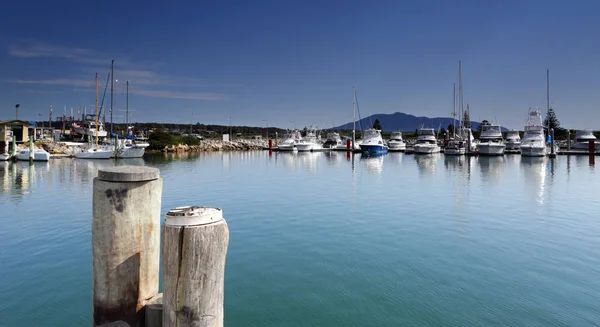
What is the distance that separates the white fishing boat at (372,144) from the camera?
85.2m

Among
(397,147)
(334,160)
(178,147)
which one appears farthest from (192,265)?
(397,147)

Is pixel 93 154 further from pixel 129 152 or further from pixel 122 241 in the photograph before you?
pixel 122 241

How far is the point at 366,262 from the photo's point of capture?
10.7 metres

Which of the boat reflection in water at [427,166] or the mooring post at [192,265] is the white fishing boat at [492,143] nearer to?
the boat reflection in water at [427,166]

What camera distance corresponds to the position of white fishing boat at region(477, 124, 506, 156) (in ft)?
240

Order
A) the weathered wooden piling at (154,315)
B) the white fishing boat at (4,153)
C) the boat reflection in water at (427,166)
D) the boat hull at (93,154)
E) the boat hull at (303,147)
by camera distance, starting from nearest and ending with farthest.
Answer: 1. the weathered wooden piling at (154,315)
2. the boat reflection in water at (427,166)
3. the white fishing boat at (4,153)
4. the boat hull at (93,154)
5. the boat hull at (303,147)

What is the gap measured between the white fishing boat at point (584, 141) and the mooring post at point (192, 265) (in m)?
99.9

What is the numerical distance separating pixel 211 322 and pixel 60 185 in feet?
97.2

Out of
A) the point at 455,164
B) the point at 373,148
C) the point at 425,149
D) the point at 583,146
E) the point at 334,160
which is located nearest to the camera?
the point at 455,164

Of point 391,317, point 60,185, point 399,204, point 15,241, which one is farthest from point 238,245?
point 60,185

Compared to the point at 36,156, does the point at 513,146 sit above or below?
above

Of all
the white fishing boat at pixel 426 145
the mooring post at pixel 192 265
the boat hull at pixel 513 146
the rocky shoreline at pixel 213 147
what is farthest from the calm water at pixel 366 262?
the rocky shoreline at pixel 213 147

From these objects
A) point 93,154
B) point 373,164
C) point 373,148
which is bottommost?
point 373,164

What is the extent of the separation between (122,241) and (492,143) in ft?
262
